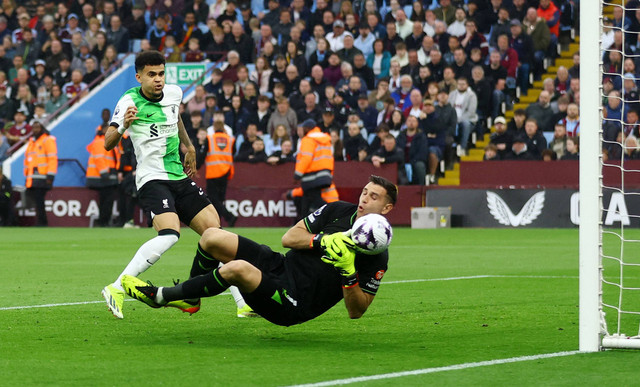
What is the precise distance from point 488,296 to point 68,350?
178 inches

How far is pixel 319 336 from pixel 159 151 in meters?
Answer: 2.17

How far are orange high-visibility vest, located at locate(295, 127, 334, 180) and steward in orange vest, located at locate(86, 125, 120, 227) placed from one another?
5530mm

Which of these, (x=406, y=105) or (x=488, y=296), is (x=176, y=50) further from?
(x=488, y=296)

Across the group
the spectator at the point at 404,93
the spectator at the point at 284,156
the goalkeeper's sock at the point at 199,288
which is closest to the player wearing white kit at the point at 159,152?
the goalkeeper's sock at the point at 199,288

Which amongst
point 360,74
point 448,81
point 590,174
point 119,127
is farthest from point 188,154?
point 360,74

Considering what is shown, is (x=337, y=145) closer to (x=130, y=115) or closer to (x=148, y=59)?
(x=148, y=59)

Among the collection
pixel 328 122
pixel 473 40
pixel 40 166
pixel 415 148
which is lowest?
pixel 40 166

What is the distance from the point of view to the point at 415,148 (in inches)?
889

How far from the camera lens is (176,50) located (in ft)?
90.9

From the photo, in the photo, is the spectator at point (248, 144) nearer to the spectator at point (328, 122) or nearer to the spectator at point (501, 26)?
the spectator at point (328, 122)

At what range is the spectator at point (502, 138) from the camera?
22.2 m

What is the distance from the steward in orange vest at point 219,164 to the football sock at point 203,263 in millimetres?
14565

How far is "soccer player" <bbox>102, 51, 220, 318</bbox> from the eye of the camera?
329 inches

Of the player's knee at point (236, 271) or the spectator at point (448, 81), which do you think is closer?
the player's knee at point (236, 271)
